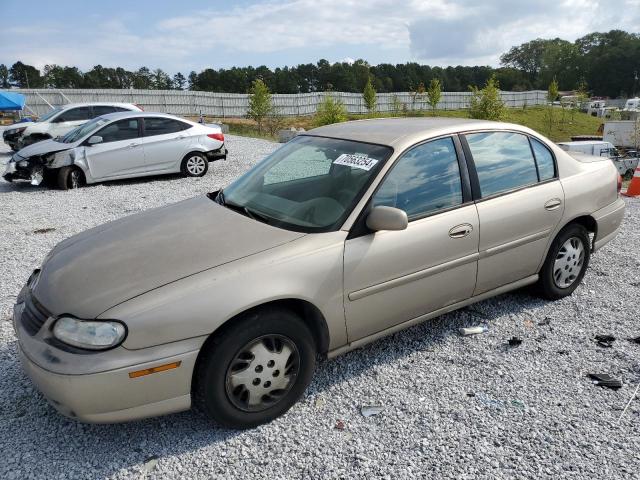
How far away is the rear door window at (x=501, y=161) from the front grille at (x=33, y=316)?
9.75 feet

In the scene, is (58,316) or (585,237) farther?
(585,237)

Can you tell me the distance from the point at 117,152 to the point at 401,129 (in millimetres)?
8269

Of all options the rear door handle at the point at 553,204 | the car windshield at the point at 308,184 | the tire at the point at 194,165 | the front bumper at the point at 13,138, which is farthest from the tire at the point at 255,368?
the front bumper at the point at 13,138

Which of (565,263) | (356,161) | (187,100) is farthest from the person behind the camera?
(187,100)

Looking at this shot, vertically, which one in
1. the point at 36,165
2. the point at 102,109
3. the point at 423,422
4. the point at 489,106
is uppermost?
the point at 489,106

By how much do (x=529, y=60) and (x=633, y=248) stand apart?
14238cm

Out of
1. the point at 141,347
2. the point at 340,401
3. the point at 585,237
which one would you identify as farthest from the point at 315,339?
the point at 585,237

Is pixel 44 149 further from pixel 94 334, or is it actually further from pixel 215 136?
pixel 94 334

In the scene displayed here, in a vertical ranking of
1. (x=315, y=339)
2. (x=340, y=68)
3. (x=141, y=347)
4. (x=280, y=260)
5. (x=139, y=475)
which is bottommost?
(x=139, y=475)

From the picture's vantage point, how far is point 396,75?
100750mm

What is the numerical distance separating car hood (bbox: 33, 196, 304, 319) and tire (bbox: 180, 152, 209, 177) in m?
7.90

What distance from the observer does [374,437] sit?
8.79 ft

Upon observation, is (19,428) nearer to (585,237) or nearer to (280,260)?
(280,260)

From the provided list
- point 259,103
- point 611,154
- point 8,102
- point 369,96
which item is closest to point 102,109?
point 8,102
